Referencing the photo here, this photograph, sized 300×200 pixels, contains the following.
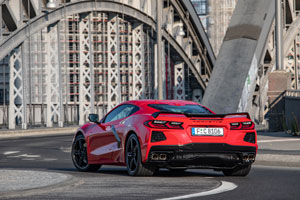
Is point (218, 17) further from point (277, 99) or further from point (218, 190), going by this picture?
point (218, 190)

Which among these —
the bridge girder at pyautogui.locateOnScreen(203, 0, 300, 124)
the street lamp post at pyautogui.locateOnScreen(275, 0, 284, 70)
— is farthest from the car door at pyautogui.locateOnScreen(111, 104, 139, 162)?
the street lamp post at pyautogui.locateOnScreen(275, 0, 284, 70)

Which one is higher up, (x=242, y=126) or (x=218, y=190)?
(x=242, y=126)

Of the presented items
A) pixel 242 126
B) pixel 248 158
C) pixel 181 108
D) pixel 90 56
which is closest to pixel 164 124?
pixel 181 108

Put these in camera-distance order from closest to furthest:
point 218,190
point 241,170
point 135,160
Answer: point 218,190, point 135,160, point 241,170

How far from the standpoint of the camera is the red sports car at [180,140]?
11.2 metres

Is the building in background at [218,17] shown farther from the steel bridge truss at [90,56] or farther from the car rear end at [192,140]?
the car rear end at [192,140]

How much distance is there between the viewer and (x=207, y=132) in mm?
11344

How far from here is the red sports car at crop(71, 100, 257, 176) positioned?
11.2 metres

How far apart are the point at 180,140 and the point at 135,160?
0.84 meters

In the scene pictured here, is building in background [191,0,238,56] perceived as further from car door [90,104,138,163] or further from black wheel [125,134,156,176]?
black wheel [125,134,156,176]

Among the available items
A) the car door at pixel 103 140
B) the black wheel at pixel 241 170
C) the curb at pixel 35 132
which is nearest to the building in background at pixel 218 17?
the curb at pixel 35 132

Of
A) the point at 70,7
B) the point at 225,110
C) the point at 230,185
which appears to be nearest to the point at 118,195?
the point at 230,185

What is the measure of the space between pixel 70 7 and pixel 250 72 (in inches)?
402

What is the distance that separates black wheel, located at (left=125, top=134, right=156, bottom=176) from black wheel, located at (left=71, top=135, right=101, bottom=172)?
1.55 m
